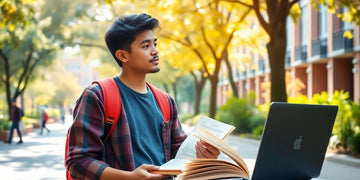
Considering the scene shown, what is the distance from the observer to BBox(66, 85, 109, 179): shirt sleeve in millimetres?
2477

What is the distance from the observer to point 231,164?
2439 millimetres

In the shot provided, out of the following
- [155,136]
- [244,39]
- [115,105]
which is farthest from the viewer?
[244,39]

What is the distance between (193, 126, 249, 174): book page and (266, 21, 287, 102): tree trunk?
1405 centimetres

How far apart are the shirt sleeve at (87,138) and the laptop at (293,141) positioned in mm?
724

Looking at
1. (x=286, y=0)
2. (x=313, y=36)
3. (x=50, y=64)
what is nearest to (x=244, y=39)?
(x=313, y=36)

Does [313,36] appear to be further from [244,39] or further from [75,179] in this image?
[75,179]

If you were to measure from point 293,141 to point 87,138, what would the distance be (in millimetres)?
949

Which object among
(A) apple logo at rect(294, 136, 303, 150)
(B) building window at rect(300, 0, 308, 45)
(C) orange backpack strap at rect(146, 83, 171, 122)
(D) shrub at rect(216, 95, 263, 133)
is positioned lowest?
(D) shrub at rect(216, 95, 263, 133)

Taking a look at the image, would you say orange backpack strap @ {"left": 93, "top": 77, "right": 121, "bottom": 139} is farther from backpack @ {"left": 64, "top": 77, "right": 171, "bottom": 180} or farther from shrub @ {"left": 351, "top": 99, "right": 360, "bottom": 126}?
shrub @ {"left": 351, "top": 99, "right": 360, "bottom": 126}

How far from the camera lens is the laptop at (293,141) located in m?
2.40

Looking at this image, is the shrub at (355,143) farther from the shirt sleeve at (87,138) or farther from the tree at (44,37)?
the tree at (44,37)

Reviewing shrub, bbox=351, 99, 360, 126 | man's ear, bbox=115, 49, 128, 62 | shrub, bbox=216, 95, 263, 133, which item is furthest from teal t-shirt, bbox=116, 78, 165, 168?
shrub, bbox=216, 95, 263, 133

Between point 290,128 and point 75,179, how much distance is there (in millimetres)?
1046

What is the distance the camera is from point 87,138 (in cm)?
251
